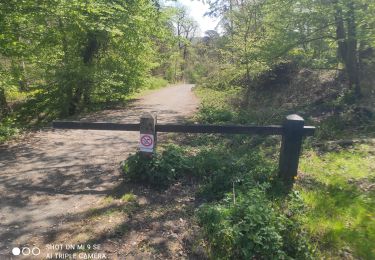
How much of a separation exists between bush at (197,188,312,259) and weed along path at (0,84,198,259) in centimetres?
48

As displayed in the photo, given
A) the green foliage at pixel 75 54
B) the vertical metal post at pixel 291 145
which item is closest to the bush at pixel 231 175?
the vertical metal post at pixel 291 145

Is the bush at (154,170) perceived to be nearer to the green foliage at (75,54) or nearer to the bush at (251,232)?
the bush at (251,232)

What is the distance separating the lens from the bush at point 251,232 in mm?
3914

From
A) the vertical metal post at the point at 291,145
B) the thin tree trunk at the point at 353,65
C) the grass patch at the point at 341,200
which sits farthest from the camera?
the thin tree trunk at the point at 353,65

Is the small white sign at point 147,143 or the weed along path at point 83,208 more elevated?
the small white sign at point 147,143

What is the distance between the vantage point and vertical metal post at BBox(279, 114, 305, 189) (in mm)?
5355

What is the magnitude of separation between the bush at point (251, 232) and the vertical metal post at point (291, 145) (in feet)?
3.30

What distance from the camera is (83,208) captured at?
5168 mm

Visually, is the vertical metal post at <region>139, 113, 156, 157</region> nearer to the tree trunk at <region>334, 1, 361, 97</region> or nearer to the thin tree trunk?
the tree trunk at <region>334, 1, 361, 97</region>

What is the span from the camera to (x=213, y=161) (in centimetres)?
646

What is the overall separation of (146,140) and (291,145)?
243 cm

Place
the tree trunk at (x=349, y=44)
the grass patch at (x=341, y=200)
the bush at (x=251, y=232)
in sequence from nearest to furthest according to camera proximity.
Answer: the bush at (x=251, y=232) → the grass patch at (x=341, y=200) → the tree trunk at (x=349, y=44)

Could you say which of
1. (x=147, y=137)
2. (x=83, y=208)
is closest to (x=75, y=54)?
(x=147, y=137)

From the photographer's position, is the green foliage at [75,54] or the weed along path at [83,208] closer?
the weed along path at [83,208]
